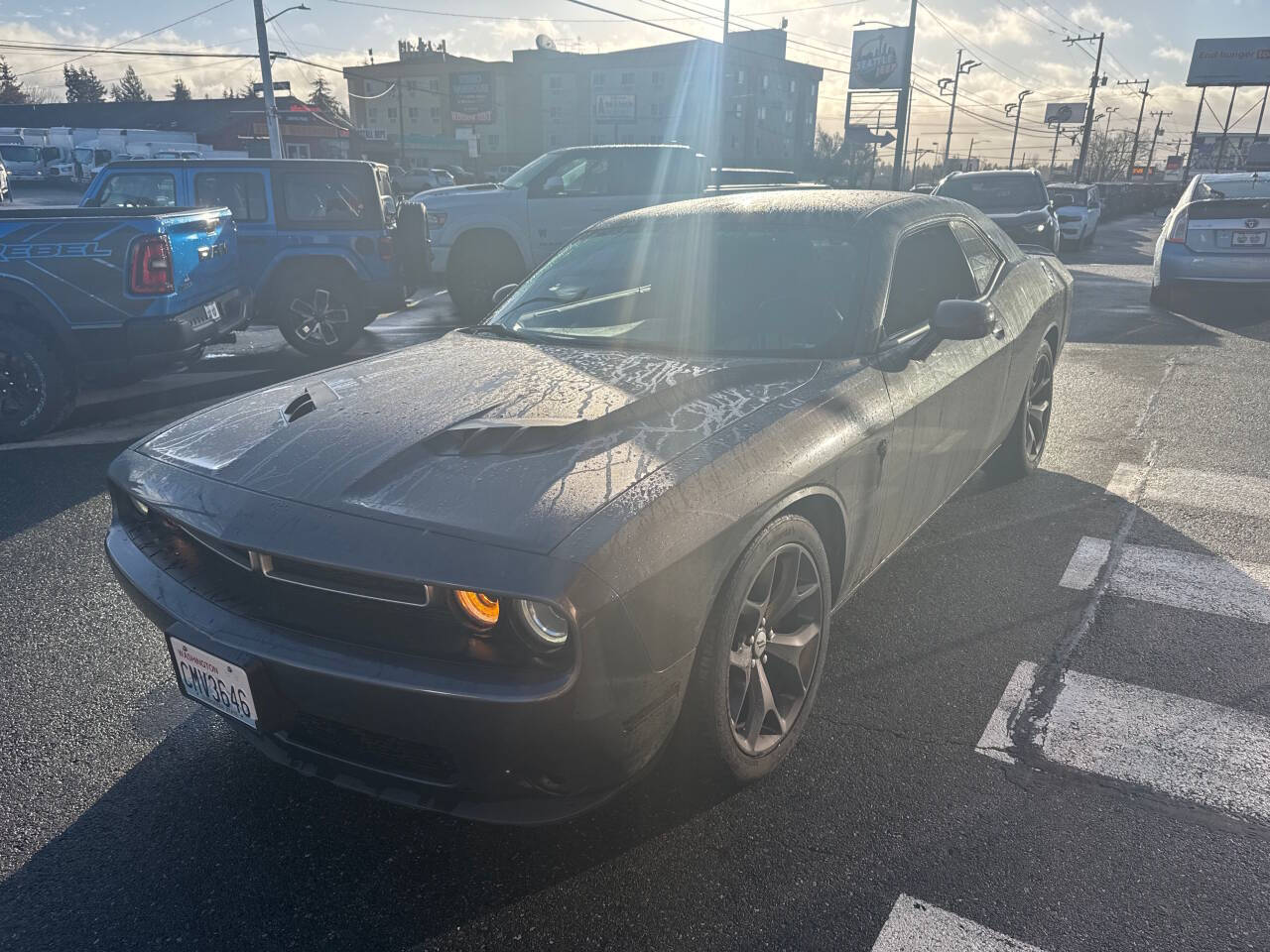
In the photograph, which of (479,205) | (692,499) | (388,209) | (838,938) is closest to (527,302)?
(692,499)

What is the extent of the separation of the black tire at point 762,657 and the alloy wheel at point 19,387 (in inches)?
234

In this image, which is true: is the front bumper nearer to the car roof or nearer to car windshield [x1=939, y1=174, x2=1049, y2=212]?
the car roof

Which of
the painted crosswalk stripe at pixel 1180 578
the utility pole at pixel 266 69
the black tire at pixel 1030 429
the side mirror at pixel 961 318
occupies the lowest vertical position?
the painted crosswalk stripe at pixel 1180 578

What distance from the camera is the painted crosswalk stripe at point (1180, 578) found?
12.1 ft

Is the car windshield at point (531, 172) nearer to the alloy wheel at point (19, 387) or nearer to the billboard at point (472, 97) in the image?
the alloy wheel at point (19, 387)

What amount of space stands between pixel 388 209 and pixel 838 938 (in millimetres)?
9229

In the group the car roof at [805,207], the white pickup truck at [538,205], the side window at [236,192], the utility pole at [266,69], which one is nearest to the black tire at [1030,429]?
the car roof at [805,207]

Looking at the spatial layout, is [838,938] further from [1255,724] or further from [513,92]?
[513,92]

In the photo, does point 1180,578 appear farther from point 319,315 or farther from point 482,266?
point 482,266

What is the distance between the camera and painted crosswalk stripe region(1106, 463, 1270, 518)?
4816 mm

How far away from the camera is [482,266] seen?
11.4m

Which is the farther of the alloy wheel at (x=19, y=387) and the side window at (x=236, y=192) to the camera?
the side window at (x=236, y=192)

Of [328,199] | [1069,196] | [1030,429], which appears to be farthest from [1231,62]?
[1030,429]

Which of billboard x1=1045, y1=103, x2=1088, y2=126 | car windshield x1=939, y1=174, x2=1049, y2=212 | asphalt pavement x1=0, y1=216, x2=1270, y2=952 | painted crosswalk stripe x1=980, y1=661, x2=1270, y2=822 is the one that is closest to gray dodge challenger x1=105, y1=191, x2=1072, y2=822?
asphalt pavement x1=0, y1=216, x2=1270, y2=952
